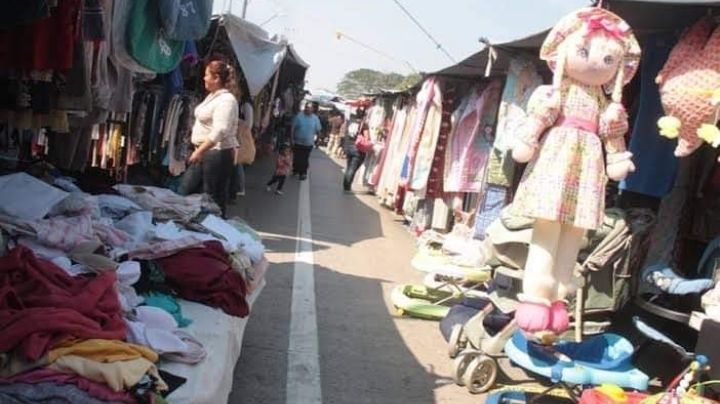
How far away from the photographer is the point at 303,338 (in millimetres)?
5230

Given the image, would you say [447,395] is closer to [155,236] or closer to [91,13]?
[155,236]

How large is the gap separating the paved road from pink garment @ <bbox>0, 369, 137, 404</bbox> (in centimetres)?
182

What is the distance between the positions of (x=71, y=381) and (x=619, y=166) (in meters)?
2.97

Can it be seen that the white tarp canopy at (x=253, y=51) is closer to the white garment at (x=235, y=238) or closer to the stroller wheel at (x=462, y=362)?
the white garment at (x=235, y=238)

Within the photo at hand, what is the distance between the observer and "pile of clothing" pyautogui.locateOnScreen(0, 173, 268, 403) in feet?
7.44

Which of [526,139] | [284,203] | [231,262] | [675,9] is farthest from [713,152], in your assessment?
[284,203]

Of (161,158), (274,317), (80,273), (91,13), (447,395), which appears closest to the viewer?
(80,273)

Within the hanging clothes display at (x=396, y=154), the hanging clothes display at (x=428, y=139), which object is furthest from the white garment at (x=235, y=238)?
the hanging clothes display at (x=396, y=154)

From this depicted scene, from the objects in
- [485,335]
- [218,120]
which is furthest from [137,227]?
[218,120]

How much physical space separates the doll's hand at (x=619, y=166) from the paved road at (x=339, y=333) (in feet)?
5.49

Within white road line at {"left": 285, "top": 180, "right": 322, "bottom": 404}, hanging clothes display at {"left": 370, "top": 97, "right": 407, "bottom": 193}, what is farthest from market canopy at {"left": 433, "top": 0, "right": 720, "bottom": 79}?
hanging clothes display at {"left": 370, "top": 97, "right": 407, "bottom": 193}

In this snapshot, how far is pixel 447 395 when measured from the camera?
14.9 ft

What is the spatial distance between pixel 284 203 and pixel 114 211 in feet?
26.6

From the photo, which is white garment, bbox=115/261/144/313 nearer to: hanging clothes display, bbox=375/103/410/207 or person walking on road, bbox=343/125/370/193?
hanging clothes display, bbox=375/103/410/207
